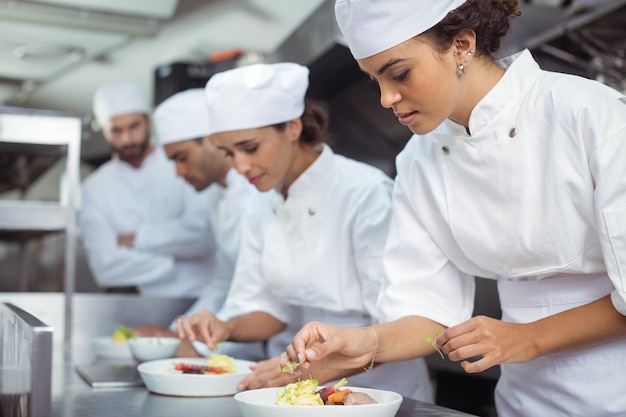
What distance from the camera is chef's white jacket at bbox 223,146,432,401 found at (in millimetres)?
1860

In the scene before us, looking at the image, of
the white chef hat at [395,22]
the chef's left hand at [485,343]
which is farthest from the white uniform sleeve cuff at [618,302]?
the white chef hat at [395,22]

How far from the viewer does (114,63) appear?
5.99m

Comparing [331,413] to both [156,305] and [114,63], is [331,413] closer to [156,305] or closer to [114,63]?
Result: [156,305]

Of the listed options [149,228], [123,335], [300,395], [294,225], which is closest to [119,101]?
[149,228]

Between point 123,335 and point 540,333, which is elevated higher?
point 540,333

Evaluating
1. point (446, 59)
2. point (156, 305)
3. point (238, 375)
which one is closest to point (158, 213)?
point (156, 305)

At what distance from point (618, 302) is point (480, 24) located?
1.69 ft

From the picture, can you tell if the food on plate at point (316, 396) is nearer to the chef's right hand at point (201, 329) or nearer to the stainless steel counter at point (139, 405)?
the stainless steel counter at point (139, 405)

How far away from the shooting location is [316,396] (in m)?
1.13

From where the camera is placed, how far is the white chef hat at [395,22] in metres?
1.31

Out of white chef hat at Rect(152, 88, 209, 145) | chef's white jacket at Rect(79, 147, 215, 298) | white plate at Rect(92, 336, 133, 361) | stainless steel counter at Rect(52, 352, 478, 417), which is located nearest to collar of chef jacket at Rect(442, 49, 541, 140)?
stainless steel counter at Rect(52, 352, 478, 417)

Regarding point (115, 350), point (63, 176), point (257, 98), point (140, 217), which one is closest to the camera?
point (257, 98)

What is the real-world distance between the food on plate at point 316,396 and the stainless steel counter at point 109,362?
14cm

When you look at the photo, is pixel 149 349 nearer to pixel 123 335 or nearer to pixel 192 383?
pixel 123 335
